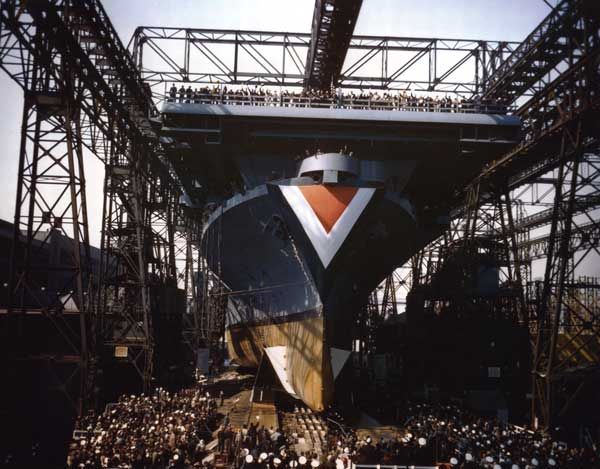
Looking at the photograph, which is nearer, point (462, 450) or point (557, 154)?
point (462, 450)

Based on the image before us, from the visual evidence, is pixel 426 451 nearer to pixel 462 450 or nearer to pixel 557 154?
pixel 462 450

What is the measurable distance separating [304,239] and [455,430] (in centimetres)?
620

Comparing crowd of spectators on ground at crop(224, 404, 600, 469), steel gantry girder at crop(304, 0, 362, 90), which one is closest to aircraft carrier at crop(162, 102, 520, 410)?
crowd of spectators on ground at crop(224, 404, 600, 469)

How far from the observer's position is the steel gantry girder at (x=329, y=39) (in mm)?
17094

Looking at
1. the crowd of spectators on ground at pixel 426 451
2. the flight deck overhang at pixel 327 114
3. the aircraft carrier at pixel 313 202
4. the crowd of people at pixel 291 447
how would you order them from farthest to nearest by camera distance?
1. the flight deck overhang at pixel 327 114
2. the aircraft carrier at pixel 313 202
3. the crowd of people at pixel 291 447
4. the crowd of spectators on ground at pixel 426 451

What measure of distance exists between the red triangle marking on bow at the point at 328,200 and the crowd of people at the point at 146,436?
6090 millimetres

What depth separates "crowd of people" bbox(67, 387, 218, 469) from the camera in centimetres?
1033

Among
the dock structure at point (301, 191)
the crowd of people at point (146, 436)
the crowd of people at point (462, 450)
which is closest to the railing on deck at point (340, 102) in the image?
the dock structure at point (301, 191)

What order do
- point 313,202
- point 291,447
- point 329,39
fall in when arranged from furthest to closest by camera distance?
point 329,39, point 313,202, point 291,447

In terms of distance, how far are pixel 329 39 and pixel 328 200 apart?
26.4ft

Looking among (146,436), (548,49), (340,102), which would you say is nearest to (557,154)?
(548,49)

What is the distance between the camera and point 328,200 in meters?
14.5

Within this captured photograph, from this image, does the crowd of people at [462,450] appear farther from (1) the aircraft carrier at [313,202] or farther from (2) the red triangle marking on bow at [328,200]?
(2) the red triangle marking on bow at [328,200]

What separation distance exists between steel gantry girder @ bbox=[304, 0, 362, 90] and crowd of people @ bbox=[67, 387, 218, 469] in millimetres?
12982
